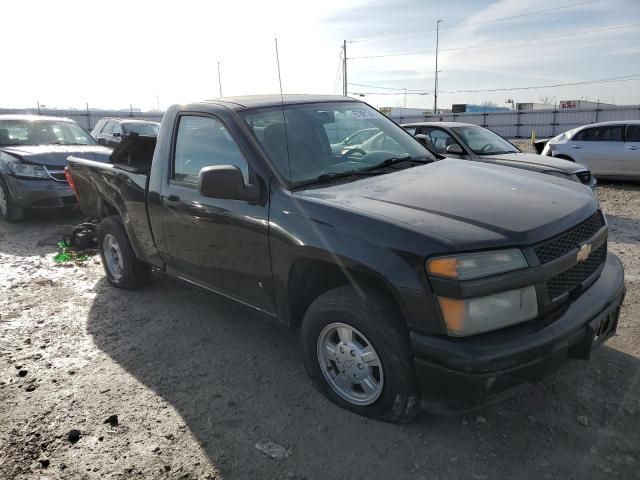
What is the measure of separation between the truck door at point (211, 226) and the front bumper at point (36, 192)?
466cm

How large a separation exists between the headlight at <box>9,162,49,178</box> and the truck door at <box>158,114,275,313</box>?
4.83 metres

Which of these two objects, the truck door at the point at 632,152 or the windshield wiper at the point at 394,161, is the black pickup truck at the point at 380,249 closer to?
the windshield wiper at the point at 394,161

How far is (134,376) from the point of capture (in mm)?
3410

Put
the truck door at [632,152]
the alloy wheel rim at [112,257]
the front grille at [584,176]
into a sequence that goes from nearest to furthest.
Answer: the alloy wheel rim at [112,257], the front grille at [584,176], the truck door at [632,152]

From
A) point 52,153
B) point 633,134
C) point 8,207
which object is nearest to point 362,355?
point 52,153

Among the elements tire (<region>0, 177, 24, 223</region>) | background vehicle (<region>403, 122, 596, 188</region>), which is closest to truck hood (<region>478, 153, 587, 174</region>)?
background vehicle (<region>403, 122, 596, 188</region>)

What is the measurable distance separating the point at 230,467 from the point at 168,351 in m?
1.47

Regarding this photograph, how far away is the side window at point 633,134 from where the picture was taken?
10686mm

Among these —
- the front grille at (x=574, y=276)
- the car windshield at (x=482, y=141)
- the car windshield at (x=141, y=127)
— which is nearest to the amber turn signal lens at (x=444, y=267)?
the front grille at (x=574, y=276)

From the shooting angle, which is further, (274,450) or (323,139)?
(323,139)

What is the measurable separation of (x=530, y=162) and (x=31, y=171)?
7.70 m

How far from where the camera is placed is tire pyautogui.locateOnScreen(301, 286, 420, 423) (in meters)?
2.52

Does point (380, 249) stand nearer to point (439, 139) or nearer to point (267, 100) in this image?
point (267, 100)

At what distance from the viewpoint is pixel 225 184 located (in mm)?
2930
